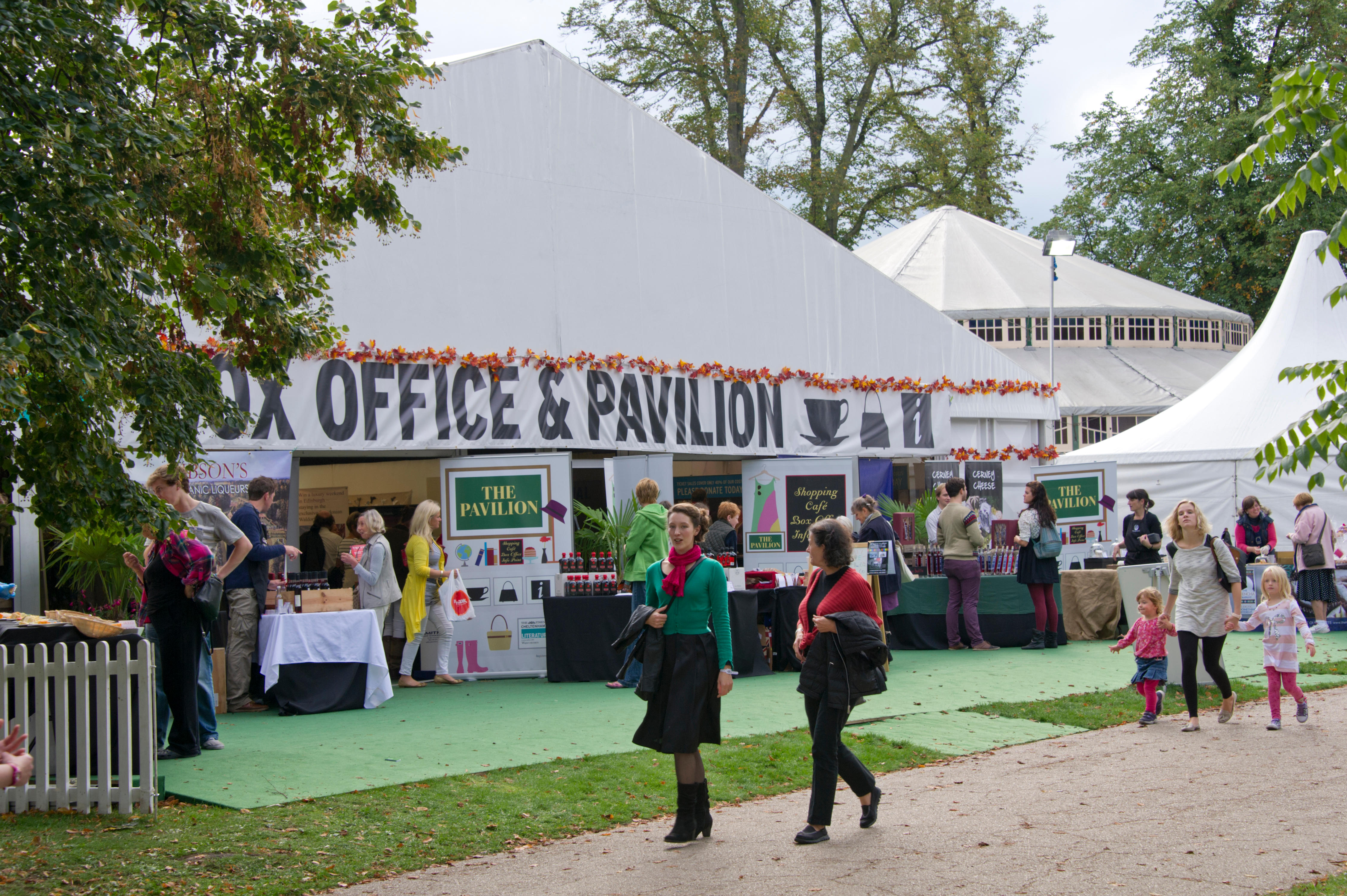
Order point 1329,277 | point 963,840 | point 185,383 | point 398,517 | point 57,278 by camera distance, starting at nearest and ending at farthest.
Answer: point 57,278 → point 963,840 → point 185,383 → point 398,517 → point 1329,277

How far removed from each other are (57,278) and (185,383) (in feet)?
3.50

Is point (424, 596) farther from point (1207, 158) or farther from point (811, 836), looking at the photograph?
point (1207, 158)

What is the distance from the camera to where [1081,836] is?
19.2 feet

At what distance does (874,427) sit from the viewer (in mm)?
16453

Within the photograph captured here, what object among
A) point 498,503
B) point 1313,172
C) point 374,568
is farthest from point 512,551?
point 1313,172

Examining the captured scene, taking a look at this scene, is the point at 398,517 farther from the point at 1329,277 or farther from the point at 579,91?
the point at 1329,277

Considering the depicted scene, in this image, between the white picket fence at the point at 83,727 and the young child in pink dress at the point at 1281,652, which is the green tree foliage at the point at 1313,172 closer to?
the young child in pink dress at the point at 1281,652

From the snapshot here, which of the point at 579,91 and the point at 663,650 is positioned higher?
the point at 579,91

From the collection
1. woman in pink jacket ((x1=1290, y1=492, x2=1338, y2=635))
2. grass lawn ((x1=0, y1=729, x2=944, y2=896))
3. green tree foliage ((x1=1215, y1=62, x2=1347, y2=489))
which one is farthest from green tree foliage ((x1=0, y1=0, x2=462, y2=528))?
woman in pink jacket ((x1=1290, y1=492, x2=1338, y2=635))

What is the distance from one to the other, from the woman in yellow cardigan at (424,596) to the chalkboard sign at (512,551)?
629 mm

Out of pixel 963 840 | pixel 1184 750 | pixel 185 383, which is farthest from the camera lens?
pixel 1184 750

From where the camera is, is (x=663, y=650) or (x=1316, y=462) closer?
(x=663, y=650)

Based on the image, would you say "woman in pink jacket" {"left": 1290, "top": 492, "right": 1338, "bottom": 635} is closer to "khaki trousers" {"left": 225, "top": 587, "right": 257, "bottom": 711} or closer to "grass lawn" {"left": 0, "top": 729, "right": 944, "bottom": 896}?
"grass lawn" {"left": 0, "top": 729, "right": 944, "bottom": 896}

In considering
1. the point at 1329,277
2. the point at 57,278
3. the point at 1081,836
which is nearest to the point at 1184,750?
the point at 1081,836
